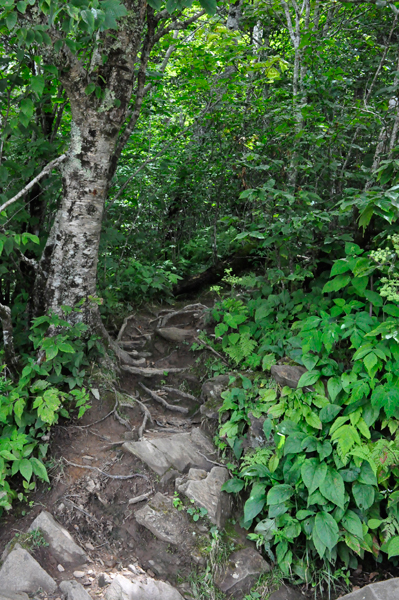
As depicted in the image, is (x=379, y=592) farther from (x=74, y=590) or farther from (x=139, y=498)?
(x=74, y=590)

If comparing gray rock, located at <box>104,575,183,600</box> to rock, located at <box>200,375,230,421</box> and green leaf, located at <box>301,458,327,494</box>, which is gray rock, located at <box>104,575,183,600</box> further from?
rock, located at <box>200,375,230,421</box>

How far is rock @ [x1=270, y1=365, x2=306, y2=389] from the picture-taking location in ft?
13.2

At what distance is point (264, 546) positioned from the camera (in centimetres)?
360

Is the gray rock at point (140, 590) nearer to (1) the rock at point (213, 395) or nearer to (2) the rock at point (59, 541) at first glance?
(2) the rock at point (59, 541)

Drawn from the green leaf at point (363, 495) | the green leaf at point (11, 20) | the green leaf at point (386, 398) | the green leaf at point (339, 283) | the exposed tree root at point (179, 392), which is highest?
the green leaf at point (11, 20)

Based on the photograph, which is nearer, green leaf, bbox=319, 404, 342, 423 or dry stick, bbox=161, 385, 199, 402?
green leaf, bbox=319, 404, 342, 423

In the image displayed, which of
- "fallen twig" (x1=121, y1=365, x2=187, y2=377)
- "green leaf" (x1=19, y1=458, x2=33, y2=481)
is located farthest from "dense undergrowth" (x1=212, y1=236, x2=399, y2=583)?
"green leaf" (x1=19, y1=458, x2=33, y2=481)

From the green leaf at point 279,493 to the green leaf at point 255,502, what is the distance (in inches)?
4.9

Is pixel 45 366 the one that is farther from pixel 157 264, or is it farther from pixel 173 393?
pixel 157 264

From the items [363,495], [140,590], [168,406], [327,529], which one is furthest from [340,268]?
[140,590]

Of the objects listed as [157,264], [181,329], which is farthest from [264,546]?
[157,264]

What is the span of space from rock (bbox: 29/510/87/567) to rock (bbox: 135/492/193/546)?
526 millimetres

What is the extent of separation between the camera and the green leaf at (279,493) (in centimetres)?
349

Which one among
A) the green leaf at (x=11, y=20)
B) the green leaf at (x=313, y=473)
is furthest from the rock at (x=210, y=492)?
the green leaf at (x=11, y=20)
